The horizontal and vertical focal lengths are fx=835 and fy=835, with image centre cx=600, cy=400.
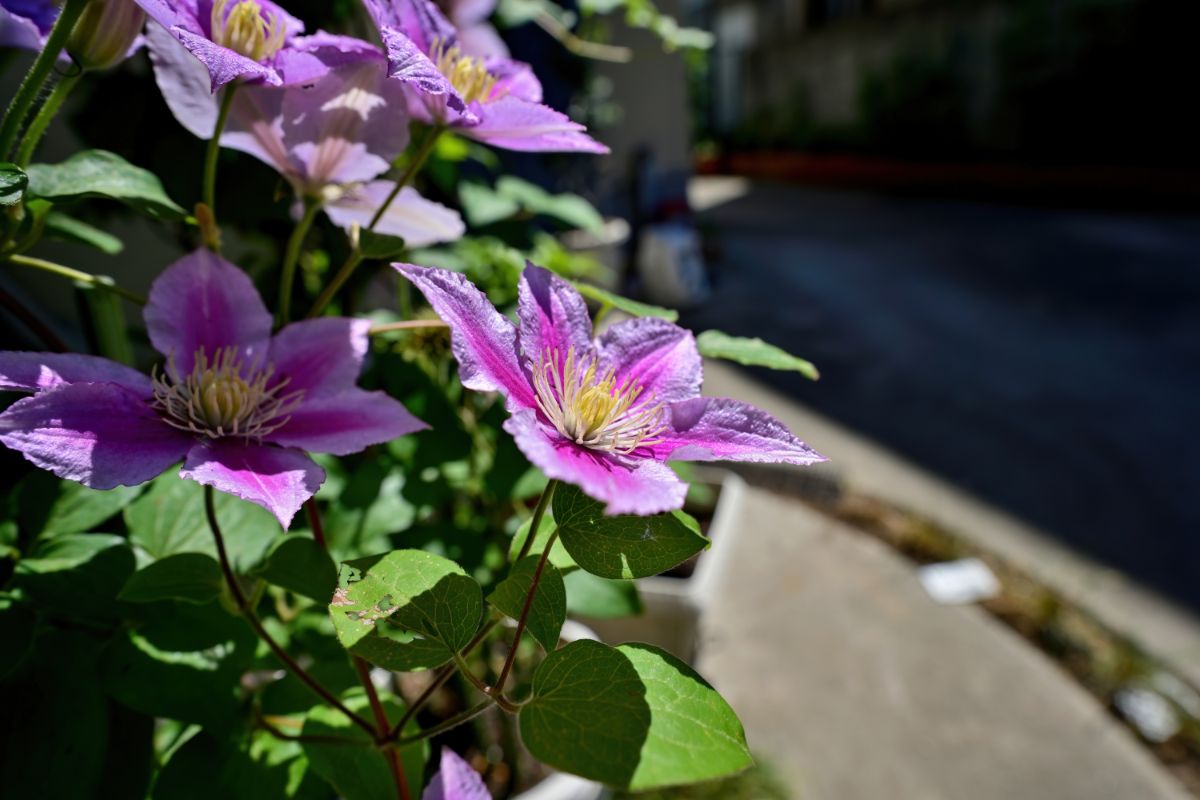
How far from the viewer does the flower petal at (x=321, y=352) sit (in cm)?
40

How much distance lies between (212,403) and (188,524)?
5.0 inches

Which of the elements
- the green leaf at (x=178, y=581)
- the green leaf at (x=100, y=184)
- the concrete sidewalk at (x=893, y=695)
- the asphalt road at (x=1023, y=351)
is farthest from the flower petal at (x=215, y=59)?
the asphalt road at (x=1023, y=351)

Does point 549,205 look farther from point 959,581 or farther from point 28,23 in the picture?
point 959,581

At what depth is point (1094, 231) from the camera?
607 cm

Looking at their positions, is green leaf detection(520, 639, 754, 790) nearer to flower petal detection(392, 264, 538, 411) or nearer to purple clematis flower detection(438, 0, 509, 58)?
flower petal detection(392, 264, 538, 411)

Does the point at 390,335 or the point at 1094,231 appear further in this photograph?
the point at 1094,231

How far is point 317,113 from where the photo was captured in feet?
1.35

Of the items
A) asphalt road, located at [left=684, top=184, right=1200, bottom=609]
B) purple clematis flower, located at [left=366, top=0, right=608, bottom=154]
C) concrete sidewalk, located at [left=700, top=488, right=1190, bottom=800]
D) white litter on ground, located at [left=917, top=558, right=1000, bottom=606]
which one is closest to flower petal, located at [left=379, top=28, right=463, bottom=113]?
purple clematis flower, located at [left=366, top=0, right=608, bottom=154]

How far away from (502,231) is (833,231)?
20.6 ft

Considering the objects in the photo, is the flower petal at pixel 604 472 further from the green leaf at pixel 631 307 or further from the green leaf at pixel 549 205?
the green leaf at pixel 549 205

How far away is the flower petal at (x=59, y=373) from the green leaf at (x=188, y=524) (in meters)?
0.12

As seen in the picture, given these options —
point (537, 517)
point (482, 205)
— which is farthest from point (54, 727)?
point (482, 205)

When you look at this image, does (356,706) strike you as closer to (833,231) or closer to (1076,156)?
(833,231)

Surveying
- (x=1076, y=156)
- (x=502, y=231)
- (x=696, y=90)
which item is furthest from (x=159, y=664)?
(x=696, y=90)
